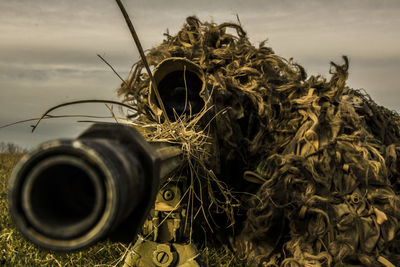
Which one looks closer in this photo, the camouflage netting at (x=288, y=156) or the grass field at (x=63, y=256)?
the camouflage netting at (x=288, y=156)

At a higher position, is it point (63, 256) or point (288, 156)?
Result: point (288, 156)

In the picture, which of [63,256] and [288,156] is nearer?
[288,156]

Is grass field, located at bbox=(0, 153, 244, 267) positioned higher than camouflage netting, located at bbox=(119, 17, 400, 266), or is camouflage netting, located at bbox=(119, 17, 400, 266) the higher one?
camouflage netting, located at bbox=(119, 17, 400, 266)

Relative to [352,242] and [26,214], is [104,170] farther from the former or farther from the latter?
[352,242]

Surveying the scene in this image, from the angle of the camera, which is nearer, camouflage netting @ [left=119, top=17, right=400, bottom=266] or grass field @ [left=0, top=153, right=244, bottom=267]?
camouflage netting @ [left=119, top=17, right=400, bottom=266]

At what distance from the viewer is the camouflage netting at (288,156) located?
7.21ft

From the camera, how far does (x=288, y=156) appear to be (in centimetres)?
231

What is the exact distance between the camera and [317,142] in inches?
95.7

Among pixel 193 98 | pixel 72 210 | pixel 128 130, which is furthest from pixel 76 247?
pixel 193 98

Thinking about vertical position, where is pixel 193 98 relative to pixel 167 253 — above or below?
above

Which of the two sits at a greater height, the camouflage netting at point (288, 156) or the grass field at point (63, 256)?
the camouflage netting at point (288, 156)

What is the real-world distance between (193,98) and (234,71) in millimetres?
676

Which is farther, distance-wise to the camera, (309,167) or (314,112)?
(314,112)

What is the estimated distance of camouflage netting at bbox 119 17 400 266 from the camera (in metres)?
2.20
